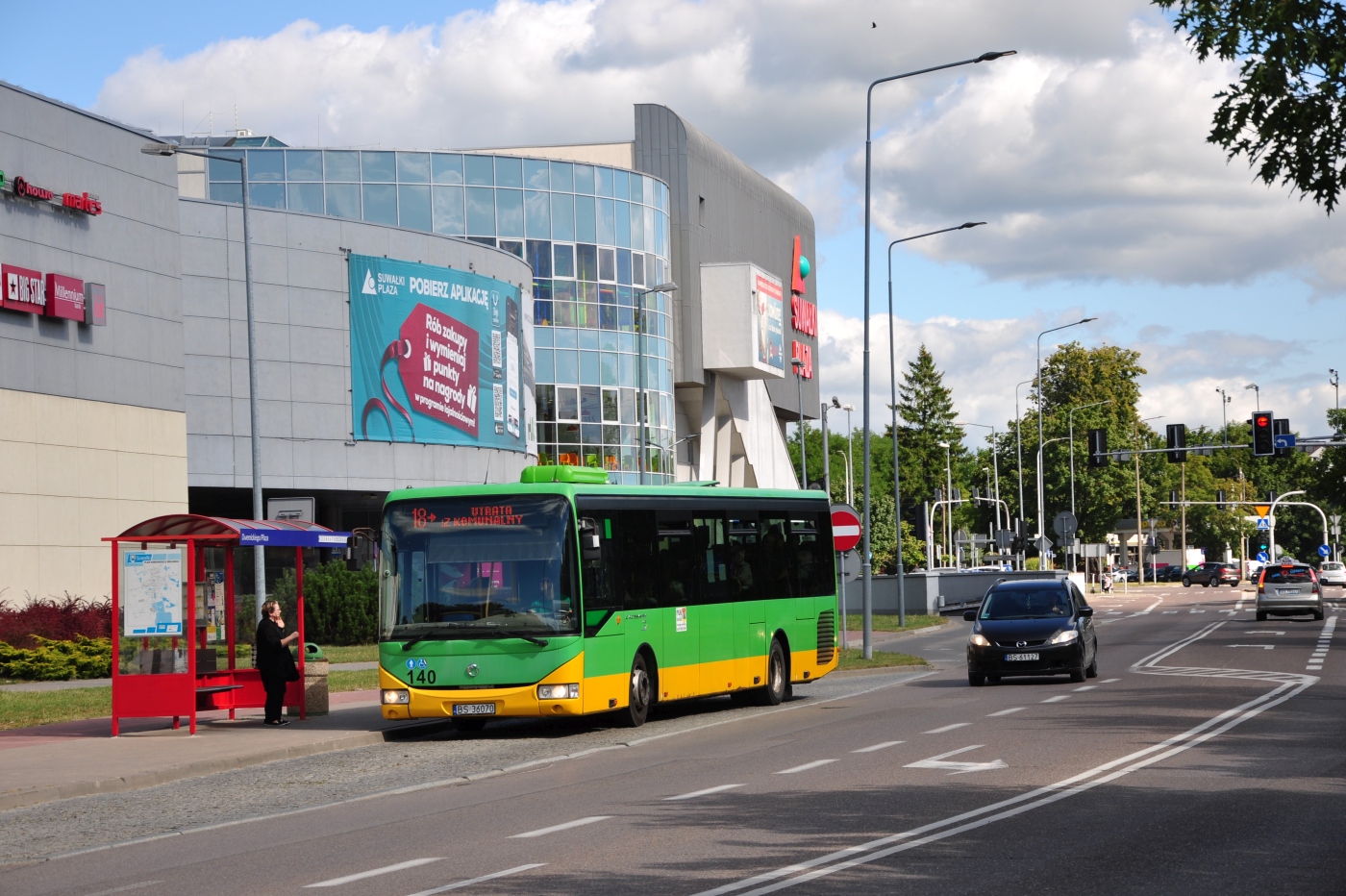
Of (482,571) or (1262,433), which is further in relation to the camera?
(1262,433)

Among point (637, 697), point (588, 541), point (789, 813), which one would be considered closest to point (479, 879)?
point (789, 813)

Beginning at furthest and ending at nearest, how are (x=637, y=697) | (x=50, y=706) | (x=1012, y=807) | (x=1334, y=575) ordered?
(x=1334, y=575) → (x=50, y=706) → (x=637, y=697) → (x=1012, y=807)

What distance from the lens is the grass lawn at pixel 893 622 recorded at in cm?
4884

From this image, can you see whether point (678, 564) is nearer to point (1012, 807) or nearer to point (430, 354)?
point (1012, 807)

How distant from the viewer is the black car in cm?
2511

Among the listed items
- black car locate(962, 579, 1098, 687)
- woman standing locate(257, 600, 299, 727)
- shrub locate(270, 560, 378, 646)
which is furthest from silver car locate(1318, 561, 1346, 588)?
woman standing locate(257, 600, 299, 727)

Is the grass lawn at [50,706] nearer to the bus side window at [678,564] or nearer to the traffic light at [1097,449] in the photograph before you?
the bus side window at [678,564]

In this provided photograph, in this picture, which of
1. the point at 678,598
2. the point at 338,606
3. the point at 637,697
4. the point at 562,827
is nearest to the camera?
the point at 562,827

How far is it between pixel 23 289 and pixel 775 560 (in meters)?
22.5

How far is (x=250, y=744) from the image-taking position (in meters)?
18.4

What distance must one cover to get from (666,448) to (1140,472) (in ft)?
186

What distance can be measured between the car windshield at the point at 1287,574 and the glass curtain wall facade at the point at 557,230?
25.9m

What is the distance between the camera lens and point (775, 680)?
23797 mm

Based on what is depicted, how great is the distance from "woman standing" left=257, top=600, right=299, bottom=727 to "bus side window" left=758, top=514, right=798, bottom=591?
653 cm
